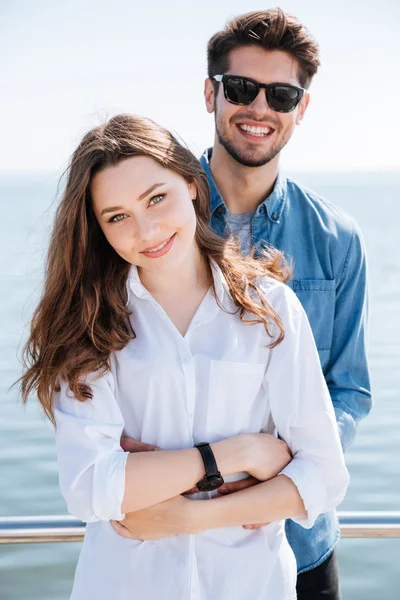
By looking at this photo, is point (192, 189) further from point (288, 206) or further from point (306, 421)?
point (306, 421)

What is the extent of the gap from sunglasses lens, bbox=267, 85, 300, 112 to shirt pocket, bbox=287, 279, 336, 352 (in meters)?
0.53

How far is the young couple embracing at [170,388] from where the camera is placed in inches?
76.5

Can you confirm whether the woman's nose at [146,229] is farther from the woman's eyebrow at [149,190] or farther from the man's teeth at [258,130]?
the man's teeth at [258,130]

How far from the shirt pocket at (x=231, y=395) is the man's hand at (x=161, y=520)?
0.19 m

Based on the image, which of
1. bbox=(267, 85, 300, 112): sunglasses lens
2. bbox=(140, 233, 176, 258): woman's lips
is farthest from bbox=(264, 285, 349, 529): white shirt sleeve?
bbox=(267, 85, 300, 112): sunglasses lens

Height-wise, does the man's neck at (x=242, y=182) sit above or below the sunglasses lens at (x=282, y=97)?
below

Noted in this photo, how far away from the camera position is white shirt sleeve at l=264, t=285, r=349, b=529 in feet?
6.61

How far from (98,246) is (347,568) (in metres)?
4.70

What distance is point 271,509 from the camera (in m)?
1.97

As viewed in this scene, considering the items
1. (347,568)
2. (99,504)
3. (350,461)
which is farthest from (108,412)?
(350,461)

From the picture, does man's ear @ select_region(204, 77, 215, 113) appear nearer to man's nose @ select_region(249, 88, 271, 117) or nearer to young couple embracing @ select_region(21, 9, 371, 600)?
man's nose @ select_region(249, 88, 271, 117)

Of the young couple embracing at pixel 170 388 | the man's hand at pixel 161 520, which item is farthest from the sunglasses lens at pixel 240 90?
the man's hand at pixel 161 520

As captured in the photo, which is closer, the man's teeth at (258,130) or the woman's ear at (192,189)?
the woman's ear at (192,189)

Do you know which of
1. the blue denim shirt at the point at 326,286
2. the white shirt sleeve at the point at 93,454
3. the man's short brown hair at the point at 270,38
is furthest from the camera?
the man's short brown hair at the point at 270,38
